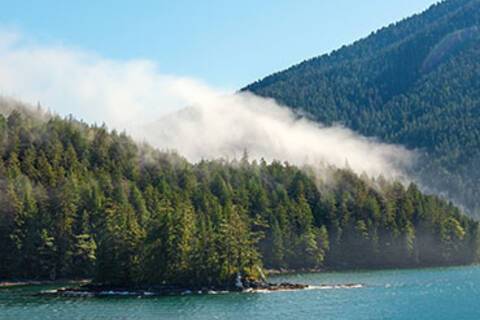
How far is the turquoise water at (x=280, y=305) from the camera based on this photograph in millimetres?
101562

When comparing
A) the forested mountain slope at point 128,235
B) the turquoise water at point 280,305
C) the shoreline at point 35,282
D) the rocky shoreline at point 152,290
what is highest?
the forested mountain slope at point 128,235

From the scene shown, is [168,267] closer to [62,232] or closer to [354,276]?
[62,232]

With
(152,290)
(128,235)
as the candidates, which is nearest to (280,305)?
(152,290)

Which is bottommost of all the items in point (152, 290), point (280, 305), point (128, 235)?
point (280, 305)

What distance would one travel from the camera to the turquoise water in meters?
102

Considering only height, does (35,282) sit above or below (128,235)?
below

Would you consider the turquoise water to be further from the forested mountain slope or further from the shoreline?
the forested mountain slope

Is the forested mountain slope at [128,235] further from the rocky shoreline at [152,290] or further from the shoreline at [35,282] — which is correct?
the shoreline at [35,282]

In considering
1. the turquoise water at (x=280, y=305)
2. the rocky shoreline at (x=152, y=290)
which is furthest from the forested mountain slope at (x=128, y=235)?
the turquoise water at (x=280, y=305)

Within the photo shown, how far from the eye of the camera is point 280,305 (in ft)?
365

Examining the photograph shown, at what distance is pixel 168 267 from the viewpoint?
134 m

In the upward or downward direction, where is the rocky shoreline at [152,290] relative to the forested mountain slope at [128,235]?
downward

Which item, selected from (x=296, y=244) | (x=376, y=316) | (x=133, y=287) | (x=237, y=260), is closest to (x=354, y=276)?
(x=296, y=244)

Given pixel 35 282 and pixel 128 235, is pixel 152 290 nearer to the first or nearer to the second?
pixel 128 235
